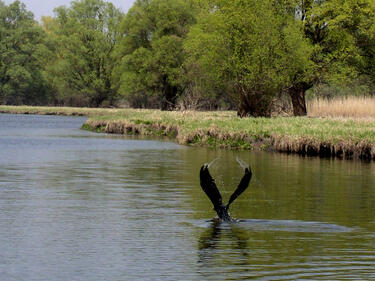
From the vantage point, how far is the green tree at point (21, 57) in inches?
4409

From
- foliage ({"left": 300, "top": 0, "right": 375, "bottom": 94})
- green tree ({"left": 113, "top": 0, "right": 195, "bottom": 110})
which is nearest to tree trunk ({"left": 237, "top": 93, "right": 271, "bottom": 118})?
foliage ({"left": 300, "top": 0, "right": 375, "bottom": 94})

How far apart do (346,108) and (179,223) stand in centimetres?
3755

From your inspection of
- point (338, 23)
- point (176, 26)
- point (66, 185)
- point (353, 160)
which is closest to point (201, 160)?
point (353, 160)

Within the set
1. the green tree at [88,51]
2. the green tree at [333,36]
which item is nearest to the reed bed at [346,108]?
the green tree at [333,36]

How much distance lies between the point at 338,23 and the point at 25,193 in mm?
40423

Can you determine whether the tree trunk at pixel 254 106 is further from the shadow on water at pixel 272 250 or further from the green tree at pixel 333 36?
the shadow on water at pixel 272 250

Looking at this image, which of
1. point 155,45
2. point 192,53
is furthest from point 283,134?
point 155,45

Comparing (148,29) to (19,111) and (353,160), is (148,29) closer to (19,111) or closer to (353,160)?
(19,111)

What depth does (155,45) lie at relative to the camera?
85.8m

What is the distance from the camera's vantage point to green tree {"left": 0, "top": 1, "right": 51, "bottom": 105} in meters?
112

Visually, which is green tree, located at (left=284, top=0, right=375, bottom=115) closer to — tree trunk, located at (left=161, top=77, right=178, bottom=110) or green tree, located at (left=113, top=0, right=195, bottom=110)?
green tree, located at (left=113, top=0, right=195, bottom=110)

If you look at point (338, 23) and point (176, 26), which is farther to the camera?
point (176, 26)

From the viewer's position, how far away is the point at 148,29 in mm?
88500

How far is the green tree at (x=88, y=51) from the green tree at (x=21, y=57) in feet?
11.1
